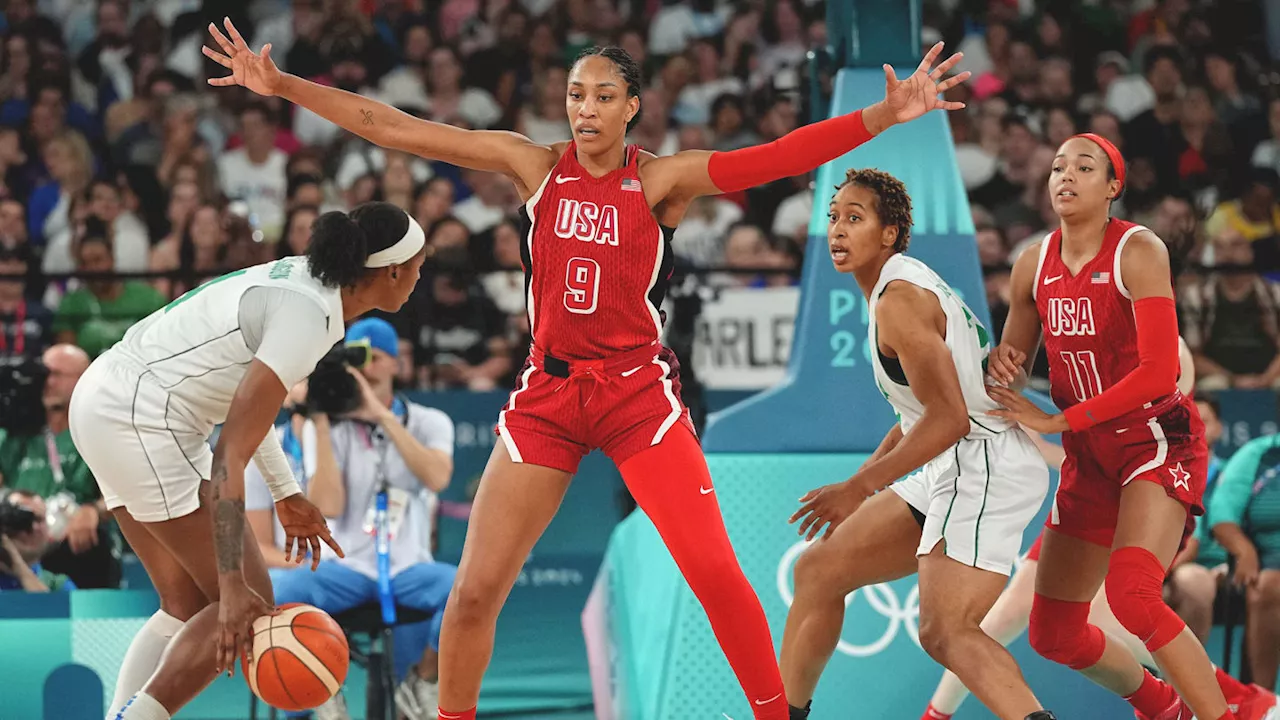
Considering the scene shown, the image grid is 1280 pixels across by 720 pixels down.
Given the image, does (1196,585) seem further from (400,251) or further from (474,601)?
(400,251)

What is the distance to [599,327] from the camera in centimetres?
A: 432

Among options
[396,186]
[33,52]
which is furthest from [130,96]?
[396,186]

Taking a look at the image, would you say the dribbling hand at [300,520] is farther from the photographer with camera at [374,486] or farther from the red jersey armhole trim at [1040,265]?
the red jersey armhole trim at [1040,265]

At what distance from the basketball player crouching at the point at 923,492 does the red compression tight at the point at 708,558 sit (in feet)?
0.86

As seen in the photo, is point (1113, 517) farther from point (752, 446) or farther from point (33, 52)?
point (33, 52)

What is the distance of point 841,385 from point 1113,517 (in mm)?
1287

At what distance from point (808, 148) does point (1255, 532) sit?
347 cm

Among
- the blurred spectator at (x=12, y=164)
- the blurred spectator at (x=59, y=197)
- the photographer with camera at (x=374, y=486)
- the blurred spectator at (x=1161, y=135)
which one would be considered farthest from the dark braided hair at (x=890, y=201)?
the blurred spectator at (x=12, y=164)

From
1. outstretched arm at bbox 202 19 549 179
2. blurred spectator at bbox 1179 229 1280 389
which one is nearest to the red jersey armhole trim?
outstretched arm at bbox 202 19 549 179

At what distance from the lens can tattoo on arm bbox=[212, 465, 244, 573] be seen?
13.5 ft

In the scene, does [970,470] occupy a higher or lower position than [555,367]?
lower

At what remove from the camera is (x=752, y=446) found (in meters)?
5.63

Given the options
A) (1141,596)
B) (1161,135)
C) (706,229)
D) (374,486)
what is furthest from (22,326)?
(1161,135)

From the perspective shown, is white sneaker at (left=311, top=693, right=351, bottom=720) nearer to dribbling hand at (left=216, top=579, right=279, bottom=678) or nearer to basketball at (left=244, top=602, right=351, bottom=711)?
basketball at (left=244, top=602, right=351, bottom=711)
